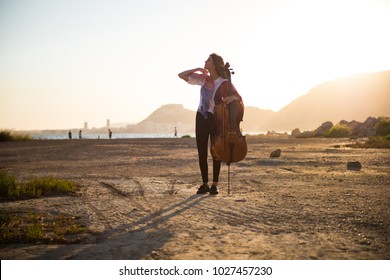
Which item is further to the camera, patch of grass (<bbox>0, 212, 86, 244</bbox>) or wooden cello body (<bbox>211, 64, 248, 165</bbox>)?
wooden cello body (<bbox>211, 64, 248, 165</bbox>)

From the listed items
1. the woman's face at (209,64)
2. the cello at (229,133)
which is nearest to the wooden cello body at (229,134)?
the cello at (229,133)

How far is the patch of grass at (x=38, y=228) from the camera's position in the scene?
3170 millimetres

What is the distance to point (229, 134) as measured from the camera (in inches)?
208

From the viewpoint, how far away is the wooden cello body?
5.30 m

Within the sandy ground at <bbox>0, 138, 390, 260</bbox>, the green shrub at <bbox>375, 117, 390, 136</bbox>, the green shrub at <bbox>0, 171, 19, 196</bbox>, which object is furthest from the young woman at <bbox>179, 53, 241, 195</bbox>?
the green shrub at <bbox>375, 117, 390, 136</bbox>

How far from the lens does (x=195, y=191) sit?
234 inches

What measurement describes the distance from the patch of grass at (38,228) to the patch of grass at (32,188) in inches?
53.2

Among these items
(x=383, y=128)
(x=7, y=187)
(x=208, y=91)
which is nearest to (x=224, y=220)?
(x=208, y=91)

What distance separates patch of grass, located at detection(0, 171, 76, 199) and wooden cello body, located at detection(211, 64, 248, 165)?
97.7 inches

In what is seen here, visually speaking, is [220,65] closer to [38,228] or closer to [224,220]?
[224,220]

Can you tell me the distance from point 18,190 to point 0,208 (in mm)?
905

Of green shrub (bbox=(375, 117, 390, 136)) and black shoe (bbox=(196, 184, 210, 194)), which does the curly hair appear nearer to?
black shoe (bbox=(196, 184, 210, 194))
